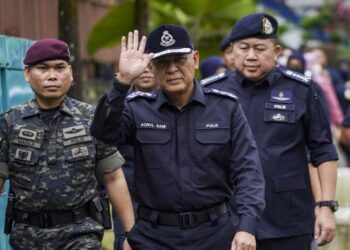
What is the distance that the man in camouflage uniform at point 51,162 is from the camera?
5.75 metres

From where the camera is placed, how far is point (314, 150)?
684cm

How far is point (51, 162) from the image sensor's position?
5.75 m

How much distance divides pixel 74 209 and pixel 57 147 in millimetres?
370

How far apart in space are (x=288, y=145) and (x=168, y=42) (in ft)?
5.16

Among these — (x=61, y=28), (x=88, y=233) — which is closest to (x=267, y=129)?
(x=88, y=233)

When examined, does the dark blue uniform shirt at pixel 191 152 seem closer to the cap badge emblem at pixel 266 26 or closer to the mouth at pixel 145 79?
the cap badge emblem at pixel 266 26

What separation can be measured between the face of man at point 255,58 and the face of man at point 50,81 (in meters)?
1.50

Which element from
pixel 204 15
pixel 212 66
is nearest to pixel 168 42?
pixel 212 66

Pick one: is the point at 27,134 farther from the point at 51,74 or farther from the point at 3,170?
the point at 51,74

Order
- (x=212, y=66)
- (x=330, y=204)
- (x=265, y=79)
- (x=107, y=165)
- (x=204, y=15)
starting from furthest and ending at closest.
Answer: (x=204, y=15) → (x=212, y=66) → (x=265, y=79) → (x=330, y=204) → (x=107, y=165)

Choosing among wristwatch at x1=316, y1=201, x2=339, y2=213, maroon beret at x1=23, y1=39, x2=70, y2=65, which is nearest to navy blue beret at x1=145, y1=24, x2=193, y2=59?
maroon beret at x1=23, y1=39, x2=70, y2=65

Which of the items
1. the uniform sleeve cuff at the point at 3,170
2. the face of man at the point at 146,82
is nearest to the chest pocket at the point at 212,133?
the uniform sleeve cuff at the point at 3,170

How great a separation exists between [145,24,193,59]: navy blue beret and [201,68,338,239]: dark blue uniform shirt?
4.37 feet

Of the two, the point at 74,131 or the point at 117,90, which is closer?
the point at 117,90
